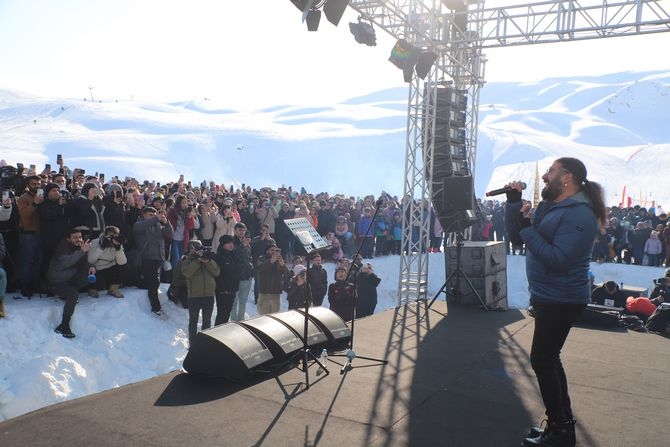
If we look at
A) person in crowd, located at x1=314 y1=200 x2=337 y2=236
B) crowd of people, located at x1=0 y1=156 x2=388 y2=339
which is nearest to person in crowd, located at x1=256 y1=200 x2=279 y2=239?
crowd of people, located at x1=0 y1=156 x2=388 y2=339

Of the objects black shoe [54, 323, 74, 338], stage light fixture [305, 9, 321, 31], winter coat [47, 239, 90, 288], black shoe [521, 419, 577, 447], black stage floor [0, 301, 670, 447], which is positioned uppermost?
stage light fixture [305, 9, 321, 31]

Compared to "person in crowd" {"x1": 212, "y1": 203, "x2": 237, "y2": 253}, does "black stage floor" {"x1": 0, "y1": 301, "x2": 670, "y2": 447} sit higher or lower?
lower

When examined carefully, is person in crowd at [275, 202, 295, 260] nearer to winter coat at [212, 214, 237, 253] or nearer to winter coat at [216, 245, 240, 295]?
winter coat at [212, 214, 237, 253]

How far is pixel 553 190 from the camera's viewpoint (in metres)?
3.23

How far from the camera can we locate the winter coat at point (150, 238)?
879 centimetres

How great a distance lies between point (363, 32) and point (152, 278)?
5624 mm

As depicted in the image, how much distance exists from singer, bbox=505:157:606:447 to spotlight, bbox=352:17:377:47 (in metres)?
6.65

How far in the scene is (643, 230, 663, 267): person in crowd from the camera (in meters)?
15.5

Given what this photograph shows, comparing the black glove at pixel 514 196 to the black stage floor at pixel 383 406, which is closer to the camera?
the black stage floor at pixel 383 406

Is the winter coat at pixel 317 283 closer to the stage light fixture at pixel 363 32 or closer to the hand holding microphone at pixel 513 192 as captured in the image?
the stage light fixture at pixel 363 32

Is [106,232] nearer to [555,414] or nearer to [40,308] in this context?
[40,308]

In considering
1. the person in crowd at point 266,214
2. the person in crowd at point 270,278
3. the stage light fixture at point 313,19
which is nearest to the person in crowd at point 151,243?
the person in crowd at point 270,278

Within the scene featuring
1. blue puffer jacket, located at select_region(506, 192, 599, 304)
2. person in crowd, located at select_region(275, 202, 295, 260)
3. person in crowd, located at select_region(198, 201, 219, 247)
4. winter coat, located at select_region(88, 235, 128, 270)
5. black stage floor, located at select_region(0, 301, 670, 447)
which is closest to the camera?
blue puffer jacket, located at select_region(506, 192, 599, 304)

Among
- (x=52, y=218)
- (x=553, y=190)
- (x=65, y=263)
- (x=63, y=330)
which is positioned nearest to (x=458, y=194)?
(x=553, y=190)
